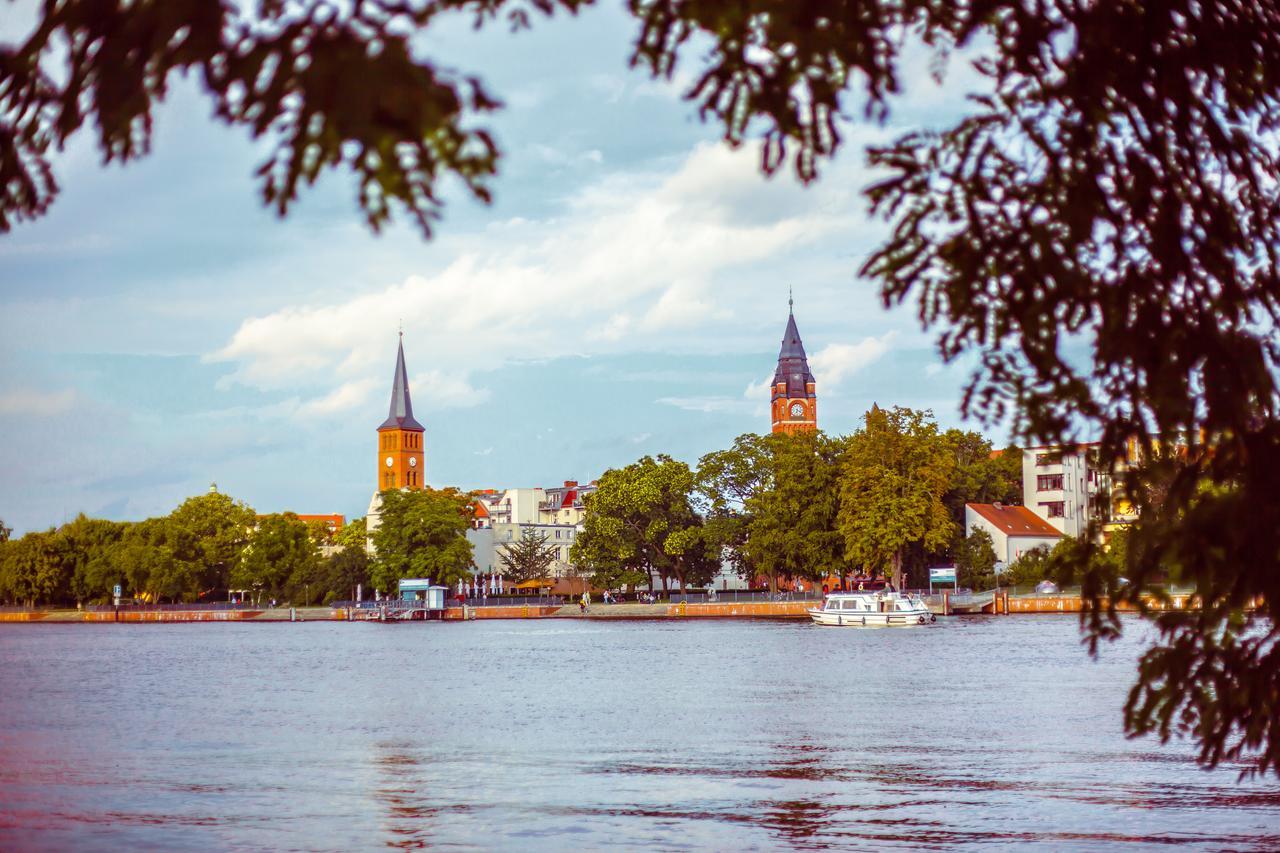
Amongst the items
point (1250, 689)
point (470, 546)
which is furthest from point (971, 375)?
point (470, 546)

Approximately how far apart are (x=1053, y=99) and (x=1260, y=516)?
2.20 metres

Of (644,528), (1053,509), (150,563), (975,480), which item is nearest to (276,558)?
(150,563)

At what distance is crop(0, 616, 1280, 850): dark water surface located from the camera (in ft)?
55.8

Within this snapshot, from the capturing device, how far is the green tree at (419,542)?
398 feet

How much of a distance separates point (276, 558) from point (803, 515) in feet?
186

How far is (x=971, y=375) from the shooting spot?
285 inches

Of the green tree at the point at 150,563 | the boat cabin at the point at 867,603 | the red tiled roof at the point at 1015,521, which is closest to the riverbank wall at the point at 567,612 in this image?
the green tree at the point at 150,563

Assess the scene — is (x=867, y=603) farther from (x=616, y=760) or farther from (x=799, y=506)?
(x=616, y=760)

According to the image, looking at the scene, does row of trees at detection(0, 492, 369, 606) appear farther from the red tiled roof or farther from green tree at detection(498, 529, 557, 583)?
the red tiled roof

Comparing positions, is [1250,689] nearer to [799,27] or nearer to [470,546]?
[799,27]

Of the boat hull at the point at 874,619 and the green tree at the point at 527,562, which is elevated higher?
the green tree at the point at 527,562

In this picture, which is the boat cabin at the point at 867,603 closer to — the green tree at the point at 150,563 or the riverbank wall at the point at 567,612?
the riverbank wall at the point at 567,612

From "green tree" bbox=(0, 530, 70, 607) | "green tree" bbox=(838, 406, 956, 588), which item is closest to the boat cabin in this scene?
"green tree" bbox=(838, 406, 956, 588)

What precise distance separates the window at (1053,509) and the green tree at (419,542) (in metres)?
47.9
